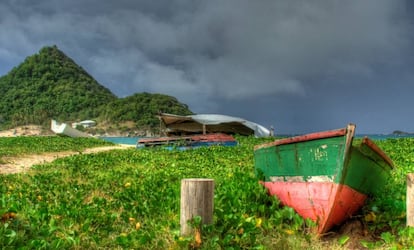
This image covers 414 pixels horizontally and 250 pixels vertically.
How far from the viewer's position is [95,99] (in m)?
119

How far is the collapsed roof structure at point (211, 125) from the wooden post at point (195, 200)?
817 inches

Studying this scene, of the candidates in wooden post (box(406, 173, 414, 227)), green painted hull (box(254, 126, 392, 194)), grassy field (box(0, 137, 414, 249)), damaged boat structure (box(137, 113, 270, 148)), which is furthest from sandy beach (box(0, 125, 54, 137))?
wooden post (box(406, 173, 414, 227))

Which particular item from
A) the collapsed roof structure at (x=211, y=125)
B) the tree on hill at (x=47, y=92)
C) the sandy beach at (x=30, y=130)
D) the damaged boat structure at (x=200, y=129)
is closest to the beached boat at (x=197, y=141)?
the damaged boat structure at (x=200, y=129)

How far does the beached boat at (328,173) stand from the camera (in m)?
5.23

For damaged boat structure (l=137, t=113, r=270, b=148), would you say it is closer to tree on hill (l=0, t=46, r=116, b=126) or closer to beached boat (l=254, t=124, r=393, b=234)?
beached boat (l=254, t=124, r=393, b=234)

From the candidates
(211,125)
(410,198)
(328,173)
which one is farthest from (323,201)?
(211,125)

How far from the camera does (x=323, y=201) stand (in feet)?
17.7

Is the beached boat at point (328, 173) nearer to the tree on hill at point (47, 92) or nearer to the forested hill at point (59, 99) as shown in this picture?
the forested hill at point (59, 99)

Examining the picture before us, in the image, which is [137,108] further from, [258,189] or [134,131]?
[258,189]

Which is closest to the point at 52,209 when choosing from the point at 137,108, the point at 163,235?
the point at 163,235

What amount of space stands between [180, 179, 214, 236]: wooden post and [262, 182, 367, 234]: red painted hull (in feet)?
6.25

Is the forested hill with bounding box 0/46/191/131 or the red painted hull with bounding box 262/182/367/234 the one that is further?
the forested hill with bounding box 0/46/191/131

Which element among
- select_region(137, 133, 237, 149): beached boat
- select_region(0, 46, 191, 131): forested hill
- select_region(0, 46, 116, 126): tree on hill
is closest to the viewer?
select_region(137, 133, 237, 149): beached boat

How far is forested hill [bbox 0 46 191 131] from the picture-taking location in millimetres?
102375
